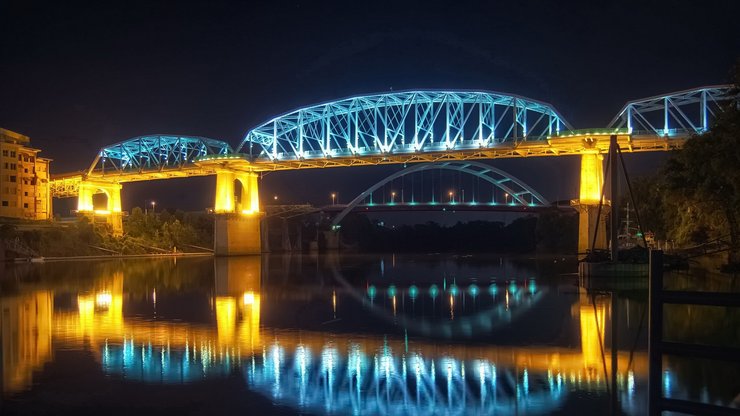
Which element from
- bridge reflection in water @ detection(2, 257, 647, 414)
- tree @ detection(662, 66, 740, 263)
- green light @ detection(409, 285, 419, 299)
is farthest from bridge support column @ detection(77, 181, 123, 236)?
bridge reflection in water @ detection(2, 257, 647, 414)

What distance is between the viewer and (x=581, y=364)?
44.9 feet

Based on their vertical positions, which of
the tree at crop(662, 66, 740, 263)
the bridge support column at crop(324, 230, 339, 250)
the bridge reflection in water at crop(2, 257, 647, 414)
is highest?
the tree at crop(662, 66, 740, 263)

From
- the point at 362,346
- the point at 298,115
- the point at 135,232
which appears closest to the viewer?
the point at 362,346

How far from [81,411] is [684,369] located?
10868 mm

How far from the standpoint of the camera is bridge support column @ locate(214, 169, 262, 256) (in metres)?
87.2

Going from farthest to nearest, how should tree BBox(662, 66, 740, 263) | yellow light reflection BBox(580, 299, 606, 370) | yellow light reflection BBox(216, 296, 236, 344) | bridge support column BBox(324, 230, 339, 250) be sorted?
bridge support column BBox(324, 230, 339, 250)
tree BBox(662, 66, 740, 263)
yellow light reflection BBox(216, 296, 236, 344)
yellow light reflection BBox(580, 299, 606, 370)

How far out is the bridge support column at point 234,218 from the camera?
87225 millimetres

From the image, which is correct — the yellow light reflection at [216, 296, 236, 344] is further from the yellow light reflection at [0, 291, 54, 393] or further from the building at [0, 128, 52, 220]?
the building at [0, 128, 52, 220]

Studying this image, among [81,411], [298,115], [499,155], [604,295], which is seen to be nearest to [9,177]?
[298,115]

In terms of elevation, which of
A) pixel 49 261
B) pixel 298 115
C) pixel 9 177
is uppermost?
pixel 298 115

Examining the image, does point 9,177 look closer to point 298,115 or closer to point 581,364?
point 298,115

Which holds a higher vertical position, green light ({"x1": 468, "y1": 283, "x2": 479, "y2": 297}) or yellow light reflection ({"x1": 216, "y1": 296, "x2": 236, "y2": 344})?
yellow light reflection ({"x1": 216, "y1": 296, "x2": 236, "y2": 344})

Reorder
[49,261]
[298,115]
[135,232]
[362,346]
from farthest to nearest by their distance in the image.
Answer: [298,115]
[135,232]
[49,261]
[362,346]

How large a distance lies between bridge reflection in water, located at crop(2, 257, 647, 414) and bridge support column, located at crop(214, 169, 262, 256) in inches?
2611
